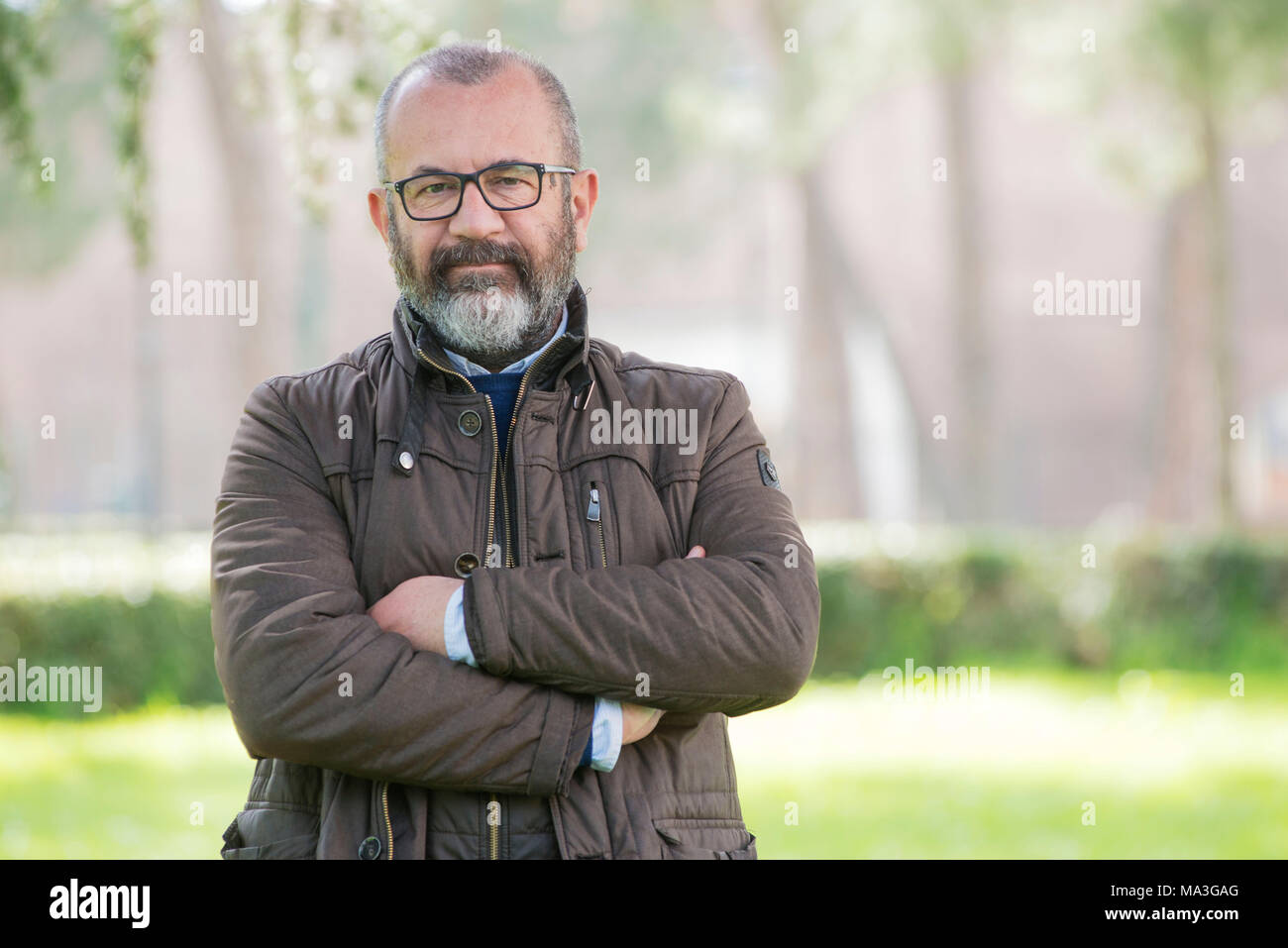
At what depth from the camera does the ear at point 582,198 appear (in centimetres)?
280

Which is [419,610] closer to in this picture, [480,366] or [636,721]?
[636,721]

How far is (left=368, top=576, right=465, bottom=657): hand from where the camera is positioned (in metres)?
2.51

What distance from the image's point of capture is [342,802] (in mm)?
2508

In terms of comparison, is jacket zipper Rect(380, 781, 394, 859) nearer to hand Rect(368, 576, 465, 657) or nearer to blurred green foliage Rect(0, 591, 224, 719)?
hand Rect(368, 576, 465, 657)

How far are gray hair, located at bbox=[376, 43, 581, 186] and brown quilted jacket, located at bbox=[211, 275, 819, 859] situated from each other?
1.23 feet

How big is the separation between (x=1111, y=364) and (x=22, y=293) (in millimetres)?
24161

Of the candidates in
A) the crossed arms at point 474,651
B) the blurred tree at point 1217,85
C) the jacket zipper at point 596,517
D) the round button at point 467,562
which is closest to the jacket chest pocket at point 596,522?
the jacket zipper at point 596,517

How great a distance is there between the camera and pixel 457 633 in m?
2.49

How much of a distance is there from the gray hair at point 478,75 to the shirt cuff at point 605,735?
1.07 metres

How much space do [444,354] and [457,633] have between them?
1.95 feet

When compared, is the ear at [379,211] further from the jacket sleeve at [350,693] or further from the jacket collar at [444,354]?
the jacket sleeve at [350,693]

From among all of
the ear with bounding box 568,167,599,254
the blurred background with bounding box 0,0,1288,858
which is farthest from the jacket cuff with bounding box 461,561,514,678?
the blurred background with bounding box 0,0,1288,858

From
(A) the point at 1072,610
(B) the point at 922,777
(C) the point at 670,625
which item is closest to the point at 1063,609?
(A) the point at 1072,610
